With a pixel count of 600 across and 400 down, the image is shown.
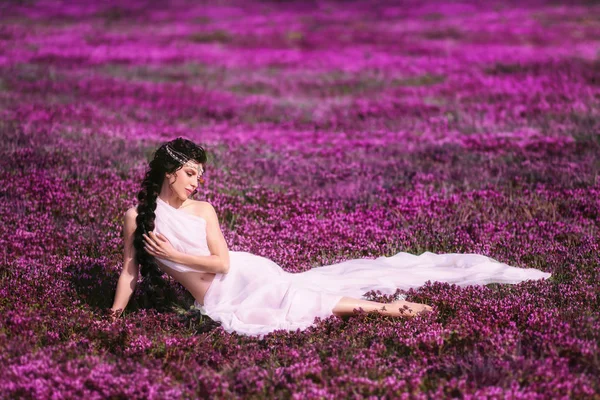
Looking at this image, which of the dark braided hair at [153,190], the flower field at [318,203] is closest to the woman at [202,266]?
the dark braided hair at [153,190]

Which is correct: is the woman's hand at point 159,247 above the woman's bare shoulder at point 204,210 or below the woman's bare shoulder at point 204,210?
below

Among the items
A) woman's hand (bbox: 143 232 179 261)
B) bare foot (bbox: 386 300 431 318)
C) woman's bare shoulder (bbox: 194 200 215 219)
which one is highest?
woman's bare shoulder (bbox: 194 200 215 219)

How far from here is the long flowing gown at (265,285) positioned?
17.1ft

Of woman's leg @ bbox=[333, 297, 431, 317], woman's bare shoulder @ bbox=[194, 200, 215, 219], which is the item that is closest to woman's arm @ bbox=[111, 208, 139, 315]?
woman's bare shoulder @ bbox=[194, 200, 215, 219]

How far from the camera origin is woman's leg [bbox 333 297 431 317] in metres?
5.39

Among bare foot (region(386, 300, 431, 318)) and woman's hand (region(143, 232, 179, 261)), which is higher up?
woman's hand (region(143, 232, 179, 261))

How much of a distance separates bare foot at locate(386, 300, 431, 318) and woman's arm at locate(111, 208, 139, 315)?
206cm

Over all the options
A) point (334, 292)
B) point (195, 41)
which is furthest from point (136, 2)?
point (334, 292)

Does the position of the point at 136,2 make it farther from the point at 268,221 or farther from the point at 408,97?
the point at 268,221

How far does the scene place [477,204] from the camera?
807 cm

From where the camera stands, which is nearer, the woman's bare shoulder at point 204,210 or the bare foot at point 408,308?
the woman's bare shoulder at point 204,210

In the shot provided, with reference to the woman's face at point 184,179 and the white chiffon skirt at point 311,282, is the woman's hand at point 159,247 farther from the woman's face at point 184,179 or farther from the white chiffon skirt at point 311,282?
the white chiffon skirt at point 311,282

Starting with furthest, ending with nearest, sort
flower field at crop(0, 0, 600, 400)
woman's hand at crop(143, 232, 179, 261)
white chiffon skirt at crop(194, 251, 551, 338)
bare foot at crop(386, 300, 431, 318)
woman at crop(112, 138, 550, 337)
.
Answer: bare foot at crop(386, 300, 431, 318), white chiffon skirt at crop(194, 251, 551, 338), woman at crop(112, 138, 550, 337), woman's hand at crop(143, 232, 179, 261), flower field at crop(0, 0, 600, 400)

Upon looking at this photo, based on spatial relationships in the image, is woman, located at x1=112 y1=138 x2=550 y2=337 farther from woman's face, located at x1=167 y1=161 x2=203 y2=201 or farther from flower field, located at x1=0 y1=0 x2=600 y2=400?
flower field, located at x1=0 y1=0 x2=600 y2=400
